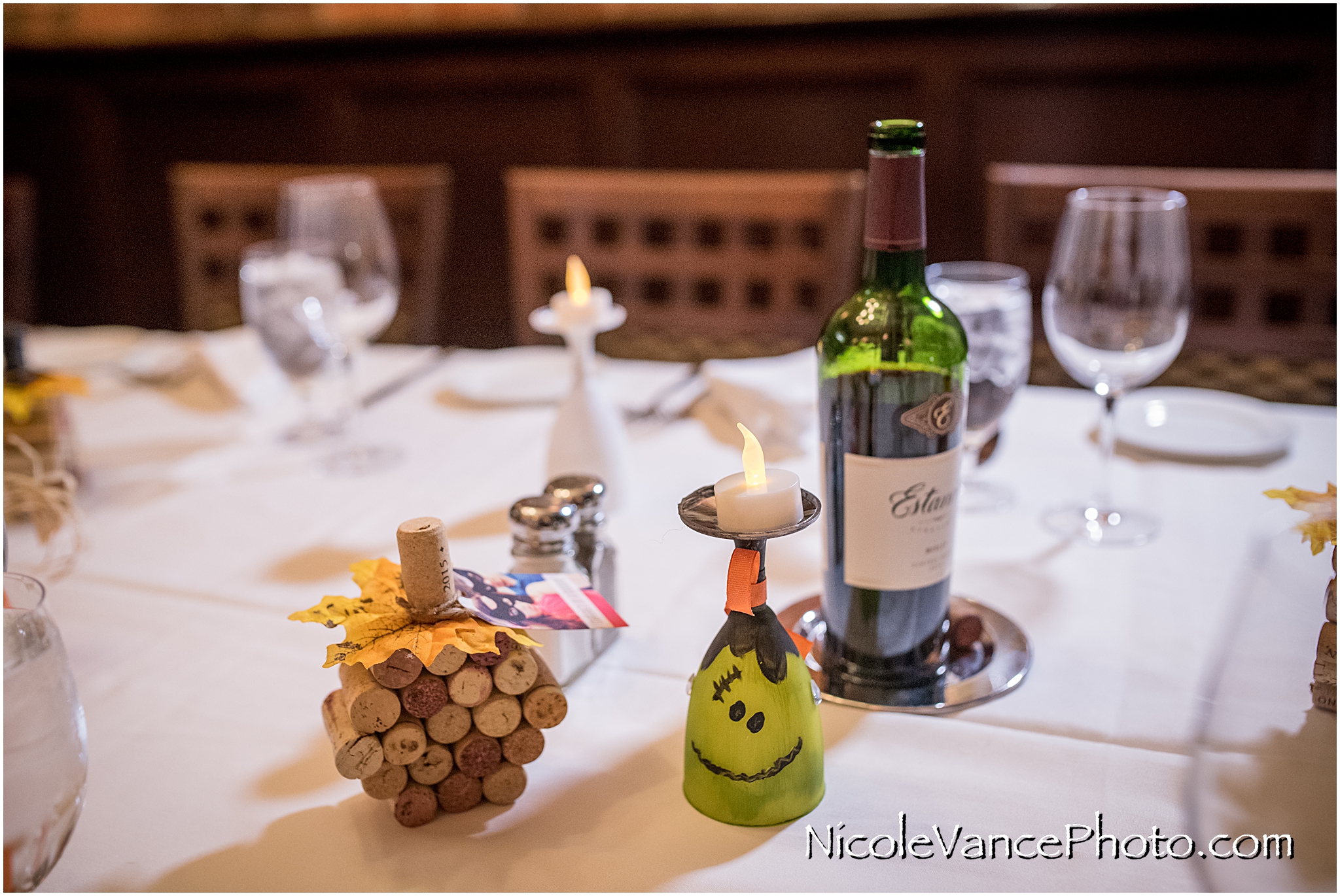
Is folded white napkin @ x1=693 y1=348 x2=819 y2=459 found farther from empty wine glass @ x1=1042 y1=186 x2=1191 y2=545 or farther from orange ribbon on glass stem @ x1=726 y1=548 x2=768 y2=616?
orange ribbon on glass stem @ x1=726 y1=548 x2=768 y2=616

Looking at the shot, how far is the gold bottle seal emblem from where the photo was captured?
0.49 meters

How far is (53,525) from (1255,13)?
82.5 inches

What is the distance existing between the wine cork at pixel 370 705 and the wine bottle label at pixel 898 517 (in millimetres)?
224

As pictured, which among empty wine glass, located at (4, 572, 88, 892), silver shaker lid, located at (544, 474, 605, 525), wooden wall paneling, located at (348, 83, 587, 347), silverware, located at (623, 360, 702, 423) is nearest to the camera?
empty wine glass, located at (4, 572, 88, 892)

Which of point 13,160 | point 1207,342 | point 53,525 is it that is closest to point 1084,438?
point 1207,342

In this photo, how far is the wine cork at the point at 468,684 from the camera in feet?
1.41

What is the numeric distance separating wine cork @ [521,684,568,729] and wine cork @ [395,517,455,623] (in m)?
0.05

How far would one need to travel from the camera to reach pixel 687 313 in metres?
1.41

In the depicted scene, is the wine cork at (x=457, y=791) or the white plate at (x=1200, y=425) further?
the white plate at (x=1200, y=425)

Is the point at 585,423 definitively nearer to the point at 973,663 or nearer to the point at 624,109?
the point at 973,663

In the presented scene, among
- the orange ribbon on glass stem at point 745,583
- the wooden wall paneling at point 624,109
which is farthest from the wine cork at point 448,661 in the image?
the wooden wall paneling at point 624,109

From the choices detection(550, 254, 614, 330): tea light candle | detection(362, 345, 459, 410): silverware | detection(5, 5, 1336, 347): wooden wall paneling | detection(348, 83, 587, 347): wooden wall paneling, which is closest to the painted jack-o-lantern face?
detection(550, 254, 614, 330): tea light candle

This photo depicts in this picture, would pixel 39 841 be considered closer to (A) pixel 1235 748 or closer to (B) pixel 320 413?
(A) pixel 1235 748

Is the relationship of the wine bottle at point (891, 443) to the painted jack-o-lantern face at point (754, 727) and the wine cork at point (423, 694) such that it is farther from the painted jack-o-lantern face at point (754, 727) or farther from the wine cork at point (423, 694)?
the wine cork at point (423, 694)
